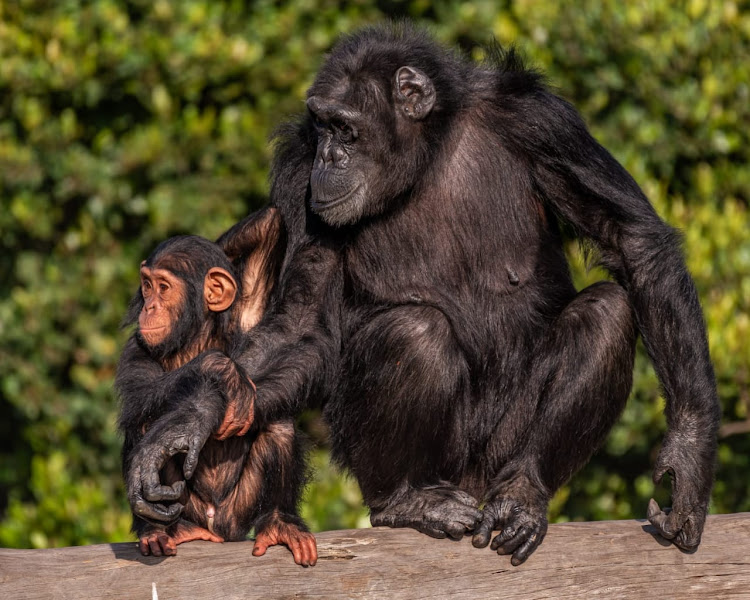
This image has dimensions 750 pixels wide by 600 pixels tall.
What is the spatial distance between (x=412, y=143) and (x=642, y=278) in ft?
3.79

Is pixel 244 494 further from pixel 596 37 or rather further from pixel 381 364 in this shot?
pixel 596 37

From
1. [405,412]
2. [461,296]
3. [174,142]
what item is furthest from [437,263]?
[174,142]

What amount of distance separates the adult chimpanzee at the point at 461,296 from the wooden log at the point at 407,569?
0.19 meters

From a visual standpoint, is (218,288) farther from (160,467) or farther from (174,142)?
(174,142)

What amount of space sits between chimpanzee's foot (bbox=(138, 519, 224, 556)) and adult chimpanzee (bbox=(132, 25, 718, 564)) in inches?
22.5

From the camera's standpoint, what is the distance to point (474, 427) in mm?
5070

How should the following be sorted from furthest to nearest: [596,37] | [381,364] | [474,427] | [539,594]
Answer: [596,37] → [474,427] → [381,364] → [539,594]

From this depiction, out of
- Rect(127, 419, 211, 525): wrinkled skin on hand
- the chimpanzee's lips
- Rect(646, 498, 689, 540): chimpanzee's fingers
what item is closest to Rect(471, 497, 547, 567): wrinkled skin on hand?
Rect(646, 498, 689, 540): chimpanzee's fingers

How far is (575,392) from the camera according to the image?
4.75 metres

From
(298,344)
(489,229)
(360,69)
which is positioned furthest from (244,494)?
(360,69)

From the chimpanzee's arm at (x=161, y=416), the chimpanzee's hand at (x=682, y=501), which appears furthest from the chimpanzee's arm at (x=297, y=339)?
the chimpanzee's hand at (x=682, y=501)

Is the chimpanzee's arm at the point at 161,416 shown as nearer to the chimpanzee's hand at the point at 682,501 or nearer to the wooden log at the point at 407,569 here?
the wooden log at the point at 407,569

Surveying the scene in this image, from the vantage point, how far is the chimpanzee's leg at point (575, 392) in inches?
187

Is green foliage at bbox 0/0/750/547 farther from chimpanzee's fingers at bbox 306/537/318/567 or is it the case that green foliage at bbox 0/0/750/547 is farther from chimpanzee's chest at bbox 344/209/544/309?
chimpanzee's fingers at bbox 306/537/318/567
